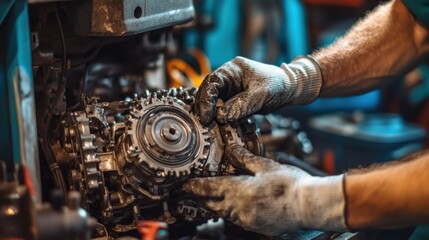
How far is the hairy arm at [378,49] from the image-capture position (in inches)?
66.9

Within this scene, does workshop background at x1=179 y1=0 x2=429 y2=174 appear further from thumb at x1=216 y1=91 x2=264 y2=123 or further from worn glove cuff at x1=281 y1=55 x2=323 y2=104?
thumb at x1=216 y1=91 x2=264 y2=123

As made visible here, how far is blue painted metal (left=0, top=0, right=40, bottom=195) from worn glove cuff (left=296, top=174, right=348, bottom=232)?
1.54 feet

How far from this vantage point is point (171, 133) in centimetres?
128

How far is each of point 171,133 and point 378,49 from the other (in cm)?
71

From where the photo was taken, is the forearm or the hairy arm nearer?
the forearm

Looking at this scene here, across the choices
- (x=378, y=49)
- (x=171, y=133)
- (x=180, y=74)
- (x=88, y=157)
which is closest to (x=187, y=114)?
(x=171, y=133)

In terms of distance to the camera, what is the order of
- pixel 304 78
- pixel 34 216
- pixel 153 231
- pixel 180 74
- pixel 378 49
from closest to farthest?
1. pixel 34 216
2. pixel 153 231
3. pixel 304 78
4. pixel 378 49
5. pixel 180 74

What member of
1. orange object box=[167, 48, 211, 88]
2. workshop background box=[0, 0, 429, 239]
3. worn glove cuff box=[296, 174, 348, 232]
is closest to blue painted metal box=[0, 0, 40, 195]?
workshop background box=[0, 0, 429, 239]

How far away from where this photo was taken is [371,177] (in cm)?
122

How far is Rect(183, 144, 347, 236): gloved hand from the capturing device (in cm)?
120

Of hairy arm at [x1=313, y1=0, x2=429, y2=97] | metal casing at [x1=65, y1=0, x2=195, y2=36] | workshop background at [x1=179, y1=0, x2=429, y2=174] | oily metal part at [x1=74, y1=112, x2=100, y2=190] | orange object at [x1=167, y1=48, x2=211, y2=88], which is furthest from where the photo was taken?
workshop background at [x1=179, y1=0, x2=429, y2=174]

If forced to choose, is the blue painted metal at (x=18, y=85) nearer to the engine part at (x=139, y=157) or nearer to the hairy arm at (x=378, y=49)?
the engine part at (x=139, y=157)

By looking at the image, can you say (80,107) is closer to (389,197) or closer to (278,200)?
(278,200)

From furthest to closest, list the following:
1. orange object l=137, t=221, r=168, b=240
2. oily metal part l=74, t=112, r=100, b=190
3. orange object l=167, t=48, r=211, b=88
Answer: orange object l=167, t=48, r=211, b=88 → oily metal part l=74, t=112, r=100, b=190 → orange object l=137, t=221, r=168, b=240
